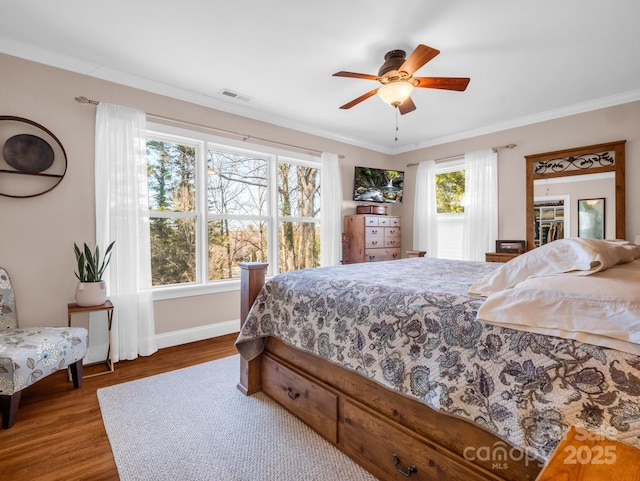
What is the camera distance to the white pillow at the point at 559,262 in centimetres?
116

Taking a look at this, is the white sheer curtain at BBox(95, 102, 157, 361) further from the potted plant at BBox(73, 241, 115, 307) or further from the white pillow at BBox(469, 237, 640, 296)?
the white pillow at BBox(469, 237, 640, 296)

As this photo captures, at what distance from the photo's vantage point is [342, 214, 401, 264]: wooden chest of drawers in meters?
4.82

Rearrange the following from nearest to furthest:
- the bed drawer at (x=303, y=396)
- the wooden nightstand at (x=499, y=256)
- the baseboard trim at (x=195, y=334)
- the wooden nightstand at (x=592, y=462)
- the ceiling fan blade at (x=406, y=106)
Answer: the wooden nightstand at (x=592, y=462) < the bed drawer at (x=303, y=396) < the ceiling fan blade at (x=406, y=106) < the baseboard trim at (x=195, y=334) < the wooden nightstand at (x=499, y=256)

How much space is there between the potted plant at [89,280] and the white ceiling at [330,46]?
1642 millimetres

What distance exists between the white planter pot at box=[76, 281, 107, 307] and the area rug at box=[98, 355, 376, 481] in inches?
27.7

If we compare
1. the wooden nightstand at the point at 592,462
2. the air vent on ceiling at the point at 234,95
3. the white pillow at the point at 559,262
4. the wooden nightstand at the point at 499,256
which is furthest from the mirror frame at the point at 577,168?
the wooden nightstand at the point at 592,462

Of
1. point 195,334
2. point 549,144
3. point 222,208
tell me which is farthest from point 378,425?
point 549,144

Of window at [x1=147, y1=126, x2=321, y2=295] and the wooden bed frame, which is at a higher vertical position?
window at [x1=147, y1=126, x2=321, y2=295]

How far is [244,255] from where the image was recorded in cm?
409

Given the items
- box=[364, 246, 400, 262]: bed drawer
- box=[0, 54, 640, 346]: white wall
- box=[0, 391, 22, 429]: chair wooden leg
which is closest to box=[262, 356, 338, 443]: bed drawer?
box=[0, 391, 22, 429]: chair wooden leg

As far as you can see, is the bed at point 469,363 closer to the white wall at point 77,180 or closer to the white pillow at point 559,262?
the white pillow at point 559,262

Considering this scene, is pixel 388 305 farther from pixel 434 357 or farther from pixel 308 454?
pixel 308 454

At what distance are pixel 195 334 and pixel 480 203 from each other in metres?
4.10

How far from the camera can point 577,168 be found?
149 inches
